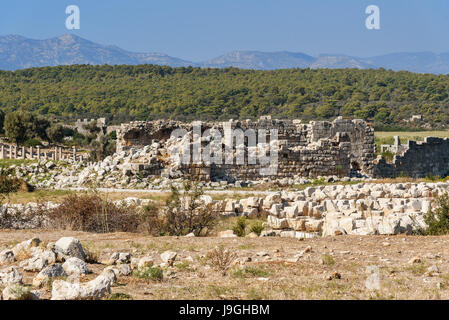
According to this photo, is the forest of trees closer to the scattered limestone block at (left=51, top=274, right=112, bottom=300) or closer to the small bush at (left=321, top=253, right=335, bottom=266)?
the small bush at (left=321, top=253, right=335, bottom=266)

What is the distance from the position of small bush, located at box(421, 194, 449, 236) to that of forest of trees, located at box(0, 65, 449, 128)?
45761 millimetres

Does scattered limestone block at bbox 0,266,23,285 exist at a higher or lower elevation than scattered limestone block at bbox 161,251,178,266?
higher

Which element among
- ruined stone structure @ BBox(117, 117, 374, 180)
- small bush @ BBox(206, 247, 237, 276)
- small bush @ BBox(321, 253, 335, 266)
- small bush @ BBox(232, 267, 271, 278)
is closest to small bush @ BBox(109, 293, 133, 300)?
small bush @ BBox(232, 267, 271, 278)

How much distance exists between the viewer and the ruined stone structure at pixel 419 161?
981 inches

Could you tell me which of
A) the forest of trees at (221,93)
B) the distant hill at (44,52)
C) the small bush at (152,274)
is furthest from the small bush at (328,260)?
the distant hill at (44,52)

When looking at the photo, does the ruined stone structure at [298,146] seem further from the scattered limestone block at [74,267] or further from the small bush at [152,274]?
the small bush at [152,274]

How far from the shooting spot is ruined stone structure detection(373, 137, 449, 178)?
24.9 meters

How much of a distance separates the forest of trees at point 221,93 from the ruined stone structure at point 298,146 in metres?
30.8

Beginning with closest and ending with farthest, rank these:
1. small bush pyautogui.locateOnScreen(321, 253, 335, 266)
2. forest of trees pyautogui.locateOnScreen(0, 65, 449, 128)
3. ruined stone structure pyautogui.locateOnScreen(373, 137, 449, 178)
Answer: small bush pyautogui.locateOnScreen(321, 253, 335, 266) < ruined stone structure pyautogui.locateOnScreen(373, 137, 449, 178) < forest of trees pyautogui.locateOnScreen(0, 65, 449, 128)

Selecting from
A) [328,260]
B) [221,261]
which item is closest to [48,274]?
[221,261]

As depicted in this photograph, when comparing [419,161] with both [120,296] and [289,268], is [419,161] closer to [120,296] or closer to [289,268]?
[289,268]

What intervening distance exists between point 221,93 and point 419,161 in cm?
4930
